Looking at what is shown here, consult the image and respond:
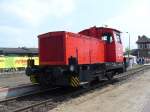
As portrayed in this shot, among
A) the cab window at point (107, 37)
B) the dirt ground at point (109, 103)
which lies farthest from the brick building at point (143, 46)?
the dirt ground at point (109, 103)

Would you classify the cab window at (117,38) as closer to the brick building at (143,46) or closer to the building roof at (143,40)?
the brick building at (143,46)

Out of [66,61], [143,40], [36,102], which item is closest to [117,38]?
[66,61]

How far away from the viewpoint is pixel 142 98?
16.2 meters

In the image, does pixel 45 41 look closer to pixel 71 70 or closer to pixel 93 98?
pixel 71 70

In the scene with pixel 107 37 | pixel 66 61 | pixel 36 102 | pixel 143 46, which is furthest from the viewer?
pixel 143 46

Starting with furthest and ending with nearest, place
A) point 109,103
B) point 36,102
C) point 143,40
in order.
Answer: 1. point 143,40
2. point 36,102
3. point 109,103

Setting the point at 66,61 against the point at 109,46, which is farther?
the point at 109,46

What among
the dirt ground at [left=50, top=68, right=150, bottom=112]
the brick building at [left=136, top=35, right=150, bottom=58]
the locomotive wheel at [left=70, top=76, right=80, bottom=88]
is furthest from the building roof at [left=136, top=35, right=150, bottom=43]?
the locomotive wheel at [left=70, top=76, right=80, bottom=88]

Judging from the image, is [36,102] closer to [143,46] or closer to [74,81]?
[74,81]

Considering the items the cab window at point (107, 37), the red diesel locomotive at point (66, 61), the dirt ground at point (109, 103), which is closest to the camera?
the dirt ground at point (109, 103)

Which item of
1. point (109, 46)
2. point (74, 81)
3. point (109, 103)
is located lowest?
point (109, 103)

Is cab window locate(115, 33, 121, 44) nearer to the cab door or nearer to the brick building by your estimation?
the cab door

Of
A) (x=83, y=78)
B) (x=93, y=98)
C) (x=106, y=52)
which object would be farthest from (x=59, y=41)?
(x=106, y=52)

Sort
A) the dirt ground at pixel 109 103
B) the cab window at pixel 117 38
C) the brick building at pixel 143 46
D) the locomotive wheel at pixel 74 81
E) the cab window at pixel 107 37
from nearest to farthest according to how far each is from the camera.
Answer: the dirt ground at pixel 109 103 < the locomotive wheel at pixel 74 81 < the cab window at pixel 107 37 < the cab window at pixel 117 38 < the brick building at pixel 143 46
